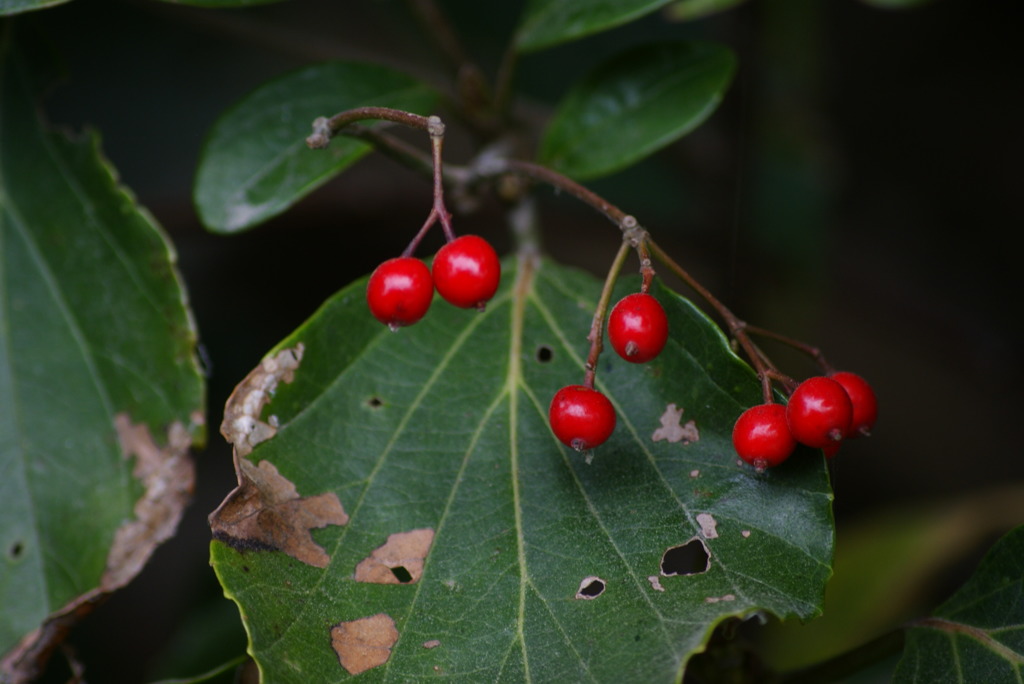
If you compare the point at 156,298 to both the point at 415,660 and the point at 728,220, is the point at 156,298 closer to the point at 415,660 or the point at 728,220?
the point at 415,660

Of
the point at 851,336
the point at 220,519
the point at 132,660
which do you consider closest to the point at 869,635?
the point at 851,336

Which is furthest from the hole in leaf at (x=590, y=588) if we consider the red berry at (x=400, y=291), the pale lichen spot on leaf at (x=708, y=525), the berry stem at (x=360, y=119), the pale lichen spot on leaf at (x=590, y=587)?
the berry stem at (x=360, y=119)

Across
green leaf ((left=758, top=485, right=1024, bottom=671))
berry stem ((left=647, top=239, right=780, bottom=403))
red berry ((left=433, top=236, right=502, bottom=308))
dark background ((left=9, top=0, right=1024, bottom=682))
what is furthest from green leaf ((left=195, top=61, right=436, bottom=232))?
green leaf ((left=758, top=485, right=1024, bottom=671))

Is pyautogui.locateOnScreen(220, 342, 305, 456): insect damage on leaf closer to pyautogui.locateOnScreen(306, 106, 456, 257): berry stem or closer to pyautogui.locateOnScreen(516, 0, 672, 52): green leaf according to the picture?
pyautogui.locateOnScreen(306, 106, 456, 257): berry stem

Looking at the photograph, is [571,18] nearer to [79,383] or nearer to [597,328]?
[597,328]

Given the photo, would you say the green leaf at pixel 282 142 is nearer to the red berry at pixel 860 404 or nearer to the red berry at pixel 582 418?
the red berry at pixel 582 418
